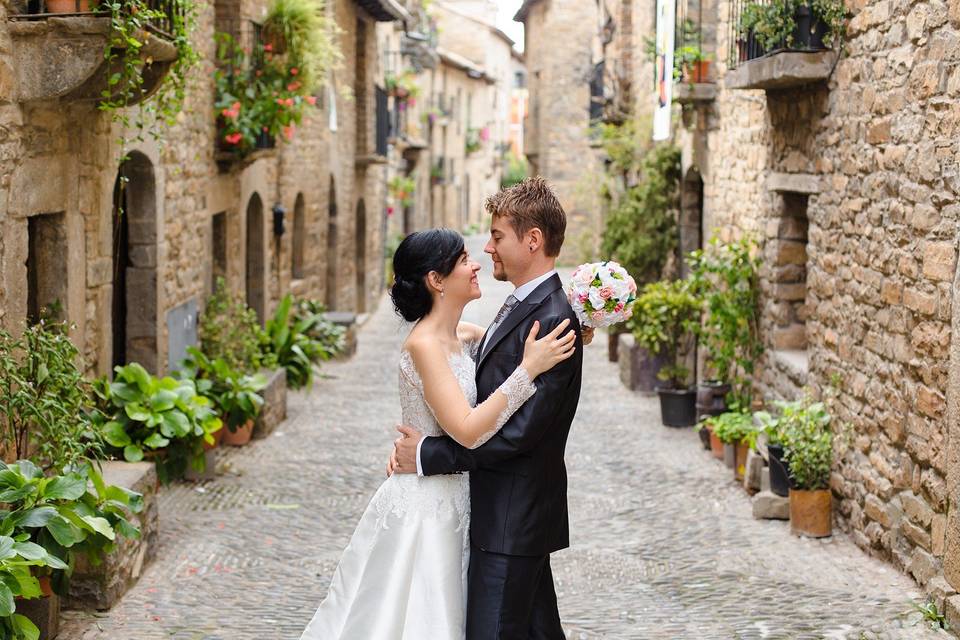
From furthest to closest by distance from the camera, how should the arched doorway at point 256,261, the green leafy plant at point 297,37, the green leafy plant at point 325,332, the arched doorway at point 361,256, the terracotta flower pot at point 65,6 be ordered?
1. the arched doorway at point 361,256
2. the green leafy plant at point 325,332
3. the arched doorway at point 256,261
4. the green leafy plant at point 297,37
5. the terracotta flower pot at point 65,6

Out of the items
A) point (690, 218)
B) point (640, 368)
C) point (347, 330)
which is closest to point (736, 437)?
point (640, 368)

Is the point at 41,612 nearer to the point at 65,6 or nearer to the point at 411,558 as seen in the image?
the point at 411,558

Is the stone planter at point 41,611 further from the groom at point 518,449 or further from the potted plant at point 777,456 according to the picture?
the potted plant at point 777,456

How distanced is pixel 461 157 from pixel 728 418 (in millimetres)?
35525

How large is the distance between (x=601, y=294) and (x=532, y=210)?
33 cm

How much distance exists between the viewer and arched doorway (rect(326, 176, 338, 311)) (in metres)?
19.1

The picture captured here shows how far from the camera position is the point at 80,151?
7.54 m

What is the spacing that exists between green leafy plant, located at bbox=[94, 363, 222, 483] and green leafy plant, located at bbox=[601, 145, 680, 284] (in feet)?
23.0

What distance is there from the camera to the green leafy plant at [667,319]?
39.3 ft

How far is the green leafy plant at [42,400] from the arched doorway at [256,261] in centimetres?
736

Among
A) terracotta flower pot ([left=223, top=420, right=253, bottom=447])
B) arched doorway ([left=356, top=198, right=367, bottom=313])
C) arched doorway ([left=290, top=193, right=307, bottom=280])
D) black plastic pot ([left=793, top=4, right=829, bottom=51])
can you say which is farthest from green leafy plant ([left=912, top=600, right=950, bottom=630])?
arched doorway ([left=356, top=198, right=367, bottom=313])

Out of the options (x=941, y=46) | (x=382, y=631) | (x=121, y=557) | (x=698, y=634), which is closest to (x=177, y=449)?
(x=121, y=557)

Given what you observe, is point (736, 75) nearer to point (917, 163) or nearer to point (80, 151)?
point (917, 163)

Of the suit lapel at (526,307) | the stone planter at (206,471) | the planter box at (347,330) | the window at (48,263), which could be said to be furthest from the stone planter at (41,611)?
the planter box at (347,330)
